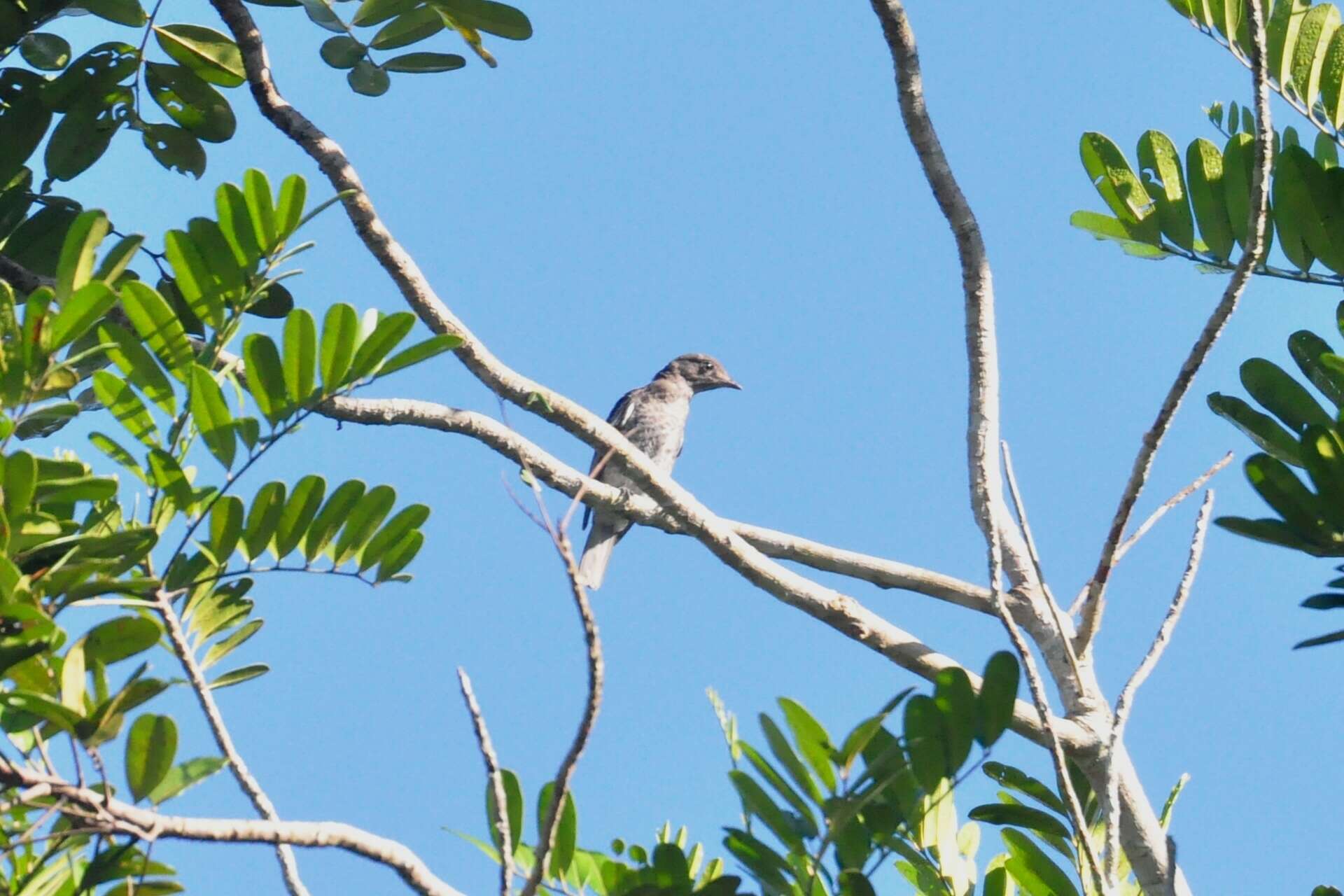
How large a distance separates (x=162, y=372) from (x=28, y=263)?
4.55ft

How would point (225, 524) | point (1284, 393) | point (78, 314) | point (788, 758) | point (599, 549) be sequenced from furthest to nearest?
point (599, 549) → point (1284, 393) → point (225, 524) → point (78, 314) → point (788, 758)

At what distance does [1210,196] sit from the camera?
3311 millimetres

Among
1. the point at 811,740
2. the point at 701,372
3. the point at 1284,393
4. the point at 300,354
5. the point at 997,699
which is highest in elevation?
the point at 701,372

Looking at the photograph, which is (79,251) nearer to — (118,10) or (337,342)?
(337,342)

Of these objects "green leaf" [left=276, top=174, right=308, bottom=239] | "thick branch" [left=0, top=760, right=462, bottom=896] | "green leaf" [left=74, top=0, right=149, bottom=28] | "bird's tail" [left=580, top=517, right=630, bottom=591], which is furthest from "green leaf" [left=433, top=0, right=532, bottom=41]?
"bird's tail" [left=580, top=517, right=630, bottom=591]

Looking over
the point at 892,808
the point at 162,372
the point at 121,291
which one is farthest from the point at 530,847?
the point at 121,291

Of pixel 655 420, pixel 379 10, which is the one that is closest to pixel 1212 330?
A: pixel 379 10

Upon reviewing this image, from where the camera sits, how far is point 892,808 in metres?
2.03

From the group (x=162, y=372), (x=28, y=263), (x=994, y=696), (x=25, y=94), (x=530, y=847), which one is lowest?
(x=530, y=847)

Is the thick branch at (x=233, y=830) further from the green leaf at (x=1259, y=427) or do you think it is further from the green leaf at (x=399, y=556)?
the green leaf at (x=1259, y=427)

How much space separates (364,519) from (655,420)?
6195 mm

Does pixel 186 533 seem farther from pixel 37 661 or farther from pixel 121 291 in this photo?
pixel 121 291

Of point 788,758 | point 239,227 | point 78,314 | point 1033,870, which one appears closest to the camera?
point 788,758

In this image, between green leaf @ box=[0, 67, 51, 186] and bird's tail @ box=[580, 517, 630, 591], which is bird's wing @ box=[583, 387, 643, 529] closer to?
bird's tail @ box=[580, 517, 630, 591]
